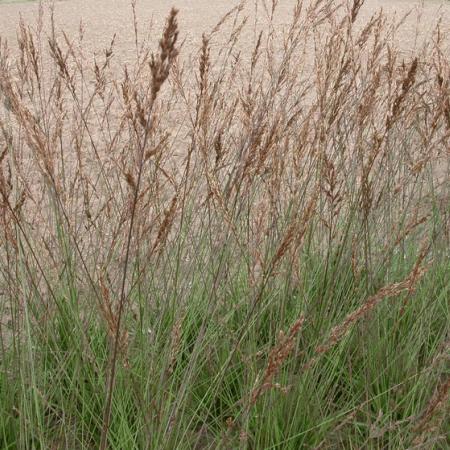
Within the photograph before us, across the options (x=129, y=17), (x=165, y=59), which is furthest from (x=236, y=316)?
(x=129, y=17)

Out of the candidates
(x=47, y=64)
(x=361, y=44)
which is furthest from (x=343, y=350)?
(x=47, y=64)

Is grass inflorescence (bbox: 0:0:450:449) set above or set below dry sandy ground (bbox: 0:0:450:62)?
below

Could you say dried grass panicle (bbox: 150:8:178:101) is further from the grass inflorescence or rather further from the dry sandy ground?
the dry sandy ground

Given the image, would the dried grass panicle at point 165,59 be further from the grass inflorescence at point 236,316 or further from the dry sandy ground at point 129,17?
the dry sandy ground at point 129,17

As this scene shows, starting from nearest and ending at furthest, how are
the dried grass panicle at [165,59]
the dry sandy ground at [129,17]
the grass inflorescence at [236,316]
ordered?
the dried grass panicle at [165,59], the grass inflorescence at [236,316], the dry sandy ground at [129,17]

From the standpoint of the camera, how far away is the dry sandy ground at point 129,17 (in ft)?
27.9

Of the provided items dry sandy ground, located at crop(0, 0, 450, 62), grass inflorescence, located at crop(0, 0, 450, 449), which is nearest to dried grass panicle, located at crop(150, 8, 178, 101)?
grass inflorescence, located at crop(0, 0, 450, 449)

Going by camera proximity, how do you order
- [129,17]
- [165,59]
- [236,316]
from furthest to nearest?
[129,17] < [236,316] < [165,59]

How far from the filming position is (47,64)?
7016 mm

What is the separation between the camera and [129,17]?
10789 mm

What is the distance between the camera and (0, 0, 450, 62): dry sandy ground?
27.9 ft

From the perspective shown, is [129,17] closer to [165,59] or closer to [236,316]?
[236,316]

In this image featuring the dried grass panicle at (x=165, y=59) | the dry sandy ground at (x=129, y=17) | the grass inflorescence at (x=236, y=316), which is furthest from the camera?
the dry sandy ground at (x=129, y=17)

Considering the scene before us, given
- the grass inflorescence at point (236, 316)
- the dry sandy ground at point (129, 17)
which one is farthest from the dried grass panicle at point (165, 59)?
the dry sandy ground at point (129, 17)
